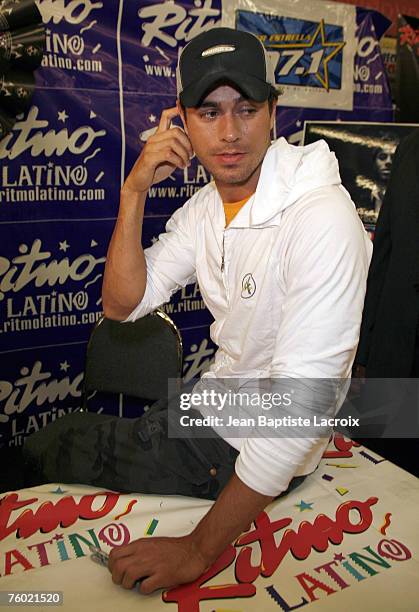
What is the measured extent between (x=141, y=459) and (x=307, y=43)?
291cm

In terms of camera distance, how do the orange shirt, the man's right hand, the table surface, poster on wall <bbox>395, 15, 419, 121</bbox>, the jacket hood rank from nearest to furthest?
the table surface < the jacket hood < the orange shirt < the man's right hand < poster on wall <bbox>395, 15, 419, 121</bbox>

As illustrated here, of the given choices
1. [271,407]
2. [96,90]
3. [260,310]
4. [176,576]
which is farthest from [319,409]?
[96,90]

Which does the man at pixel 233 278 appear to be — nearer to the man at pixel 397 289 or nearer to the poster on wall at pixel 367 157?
the man at pixel 397 289

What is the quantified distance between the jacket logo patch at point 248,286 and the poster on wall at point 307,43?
7.68 feet

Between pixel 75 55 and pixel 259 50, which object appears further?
pixel 75 55

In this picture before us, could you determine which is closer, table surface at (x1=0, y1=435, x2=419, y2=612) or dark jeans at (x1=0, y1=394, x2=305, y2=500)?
table surface at (x1=0, y1=435, x2=419, y2=612)

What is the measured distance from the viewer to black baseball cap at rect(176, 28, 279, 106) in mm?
1268

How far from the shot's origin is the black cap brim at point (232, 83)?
4.15 feet

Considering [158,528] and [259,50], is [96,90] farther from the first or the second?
[158,528]

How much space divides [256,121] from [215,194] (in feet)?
0.94

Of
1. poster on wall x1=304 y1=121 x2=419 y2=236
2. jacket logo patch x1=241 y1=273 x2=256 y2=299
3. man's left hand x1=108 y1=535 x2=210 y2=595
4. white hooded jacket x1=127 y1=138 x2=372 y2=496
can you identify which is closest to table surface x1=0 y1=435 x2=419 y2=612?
man's left hand x1=108 y1=535 x2=210 y2=595

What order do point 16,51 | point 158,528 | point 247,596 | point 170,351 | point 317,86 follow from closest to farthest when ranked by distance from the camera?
1. point 247,596
2. point 158,528
3. point 170,351
4. point 16,51
5. point 317,86

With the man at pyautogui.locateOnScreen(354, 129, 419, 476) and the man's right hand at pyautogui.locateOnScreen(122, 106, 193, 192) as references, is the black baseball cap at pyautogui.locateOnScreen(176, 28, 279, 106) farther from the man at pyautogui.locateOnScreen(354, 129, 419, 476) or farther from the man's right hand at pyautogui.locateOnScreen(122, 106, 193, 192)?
the man at pyautogui.locateOnScreen(354, 129, 419, 476)

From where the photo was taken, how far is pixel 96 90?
281cm
